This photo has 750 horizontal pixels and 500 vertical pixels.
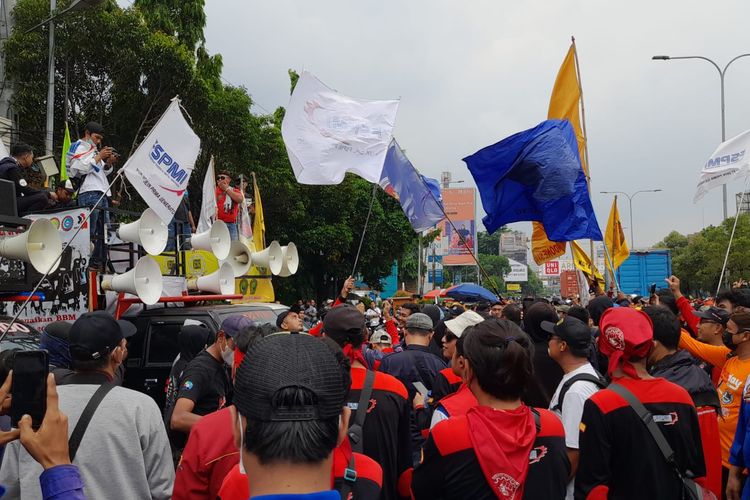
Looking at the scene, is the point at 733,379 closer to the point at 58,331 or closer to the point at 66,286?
the point at 58,331

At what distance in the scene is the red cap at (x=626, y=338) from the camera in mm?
3170

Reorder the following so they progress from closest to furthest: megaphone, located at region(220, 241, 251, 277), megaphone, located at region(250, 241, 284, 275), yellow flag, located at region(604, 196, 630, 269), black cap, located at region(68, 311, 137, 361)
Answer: black cap, located at region(68, 311, 137, 361) < megaphone, located at region(220, 241, 251, 277) < megaphone, located at region(250, 241, 284, 275) < yellow flag, located at region(604, 196, 630, 269)

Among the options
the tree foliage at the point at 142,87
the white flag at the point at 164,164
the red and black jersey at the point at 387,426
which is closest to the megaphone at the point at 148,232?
the white flag at the point at 164,164

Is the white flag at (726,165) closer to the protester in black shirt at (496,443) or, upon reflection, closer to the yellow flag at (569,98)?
the yellow flag at (569,98)

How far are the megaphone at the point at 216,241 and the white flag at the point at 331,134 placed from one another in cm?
130

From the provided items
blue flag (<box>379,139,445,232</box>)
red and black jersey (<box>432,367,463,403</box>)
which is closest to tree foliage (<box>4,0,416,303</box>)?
blue flag (<box>379,139,445,232</box>)

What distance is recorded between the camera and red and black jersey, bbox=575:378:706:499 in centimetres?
301

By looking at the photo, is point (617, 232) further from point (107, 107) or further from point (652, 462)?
point (107, 107)

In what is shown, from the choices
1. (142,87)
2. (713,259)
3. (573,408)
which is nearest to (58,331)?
(573,408)

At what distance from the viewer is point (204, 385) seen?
14.0 feet

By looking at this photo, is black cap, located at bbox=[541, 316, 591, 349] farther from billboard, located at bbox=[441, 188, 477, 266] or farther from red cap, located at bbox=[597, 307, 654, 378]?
billboard, located at bbox=[441, 188, 477, 266]

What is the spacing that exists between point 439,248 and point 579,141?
7226 centimetres

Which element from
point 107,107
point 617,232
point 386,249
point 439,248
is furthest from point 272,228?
point 439,248

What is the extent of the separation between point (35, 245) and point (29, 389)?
148 inches
